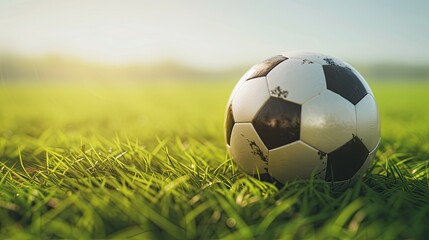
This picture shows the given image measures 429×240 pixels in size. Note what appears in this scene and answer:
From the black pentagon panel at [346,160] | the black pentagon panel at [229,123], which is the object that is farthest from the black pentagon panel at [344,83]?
the black pentagon panel at [229,123]

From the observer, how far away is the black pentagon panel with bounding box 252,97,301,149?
243 cm

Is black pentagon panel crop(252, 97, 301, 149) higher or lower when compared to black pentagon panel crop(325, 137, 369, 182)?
higher

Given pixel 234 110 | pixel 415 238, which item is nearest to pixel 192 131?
pixel 234 110

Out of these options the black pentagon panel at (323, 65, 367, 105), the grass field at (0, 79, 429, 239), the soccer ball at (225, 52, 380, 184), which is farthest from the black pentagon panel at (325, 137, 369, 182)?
the black pentagon panel at (323, 65, 367, 105)

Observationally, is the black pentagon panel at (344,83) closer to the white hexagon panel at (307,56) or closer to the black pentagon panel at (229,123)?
the white hexagon panel at (307,56)

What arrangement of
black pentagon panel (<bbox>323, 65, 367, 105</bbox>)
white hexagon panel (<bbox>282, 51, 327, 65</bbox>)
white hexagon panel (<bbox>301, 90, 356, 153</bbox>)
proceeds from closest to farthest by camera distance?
white hexagon panel (<bbox>301, 90, 356, 153</bbox>)
black pentagon panel (<bbox>323, 65, 367, 105</bbox>)
white hexagon panel (<bbox>282, 51, 327, 65</bbox>)

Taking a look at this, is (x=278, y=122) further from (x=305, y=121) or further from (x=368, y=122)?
(x=368, y=122)

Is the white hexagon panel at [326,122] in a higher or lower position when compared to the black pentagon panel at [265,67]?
lower

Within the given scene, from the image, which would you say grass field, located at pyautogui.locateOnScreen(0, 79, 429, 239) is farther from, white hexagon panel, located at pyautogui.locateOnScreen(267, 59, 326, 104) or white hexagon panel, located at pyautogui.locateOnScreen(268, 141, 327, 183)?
white hexagon panel, located at pyautogui.locateOnScreen(267, 59, 326, 104)

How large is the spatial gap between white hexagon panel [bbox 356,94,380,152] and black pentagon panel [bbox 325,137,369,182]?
51mm

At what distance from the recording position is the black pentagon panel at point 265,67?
2660 millimetres

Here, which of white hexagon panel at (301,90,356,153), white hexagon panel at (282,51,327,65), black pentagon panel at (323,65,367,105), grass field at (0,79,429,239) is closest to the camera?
grass field at (0,79,429,239)

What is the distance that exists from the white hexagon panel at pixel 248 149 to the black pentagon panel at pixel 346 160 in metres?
0.40

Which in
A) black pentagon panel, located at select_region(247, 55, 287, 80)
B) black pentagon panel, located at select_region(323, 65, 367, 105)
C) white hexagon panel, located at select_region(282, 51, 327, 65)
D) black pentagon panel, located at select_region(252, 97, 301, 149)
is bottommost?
black pentagon panel, located at select_region(252, 97, 301, 149)
